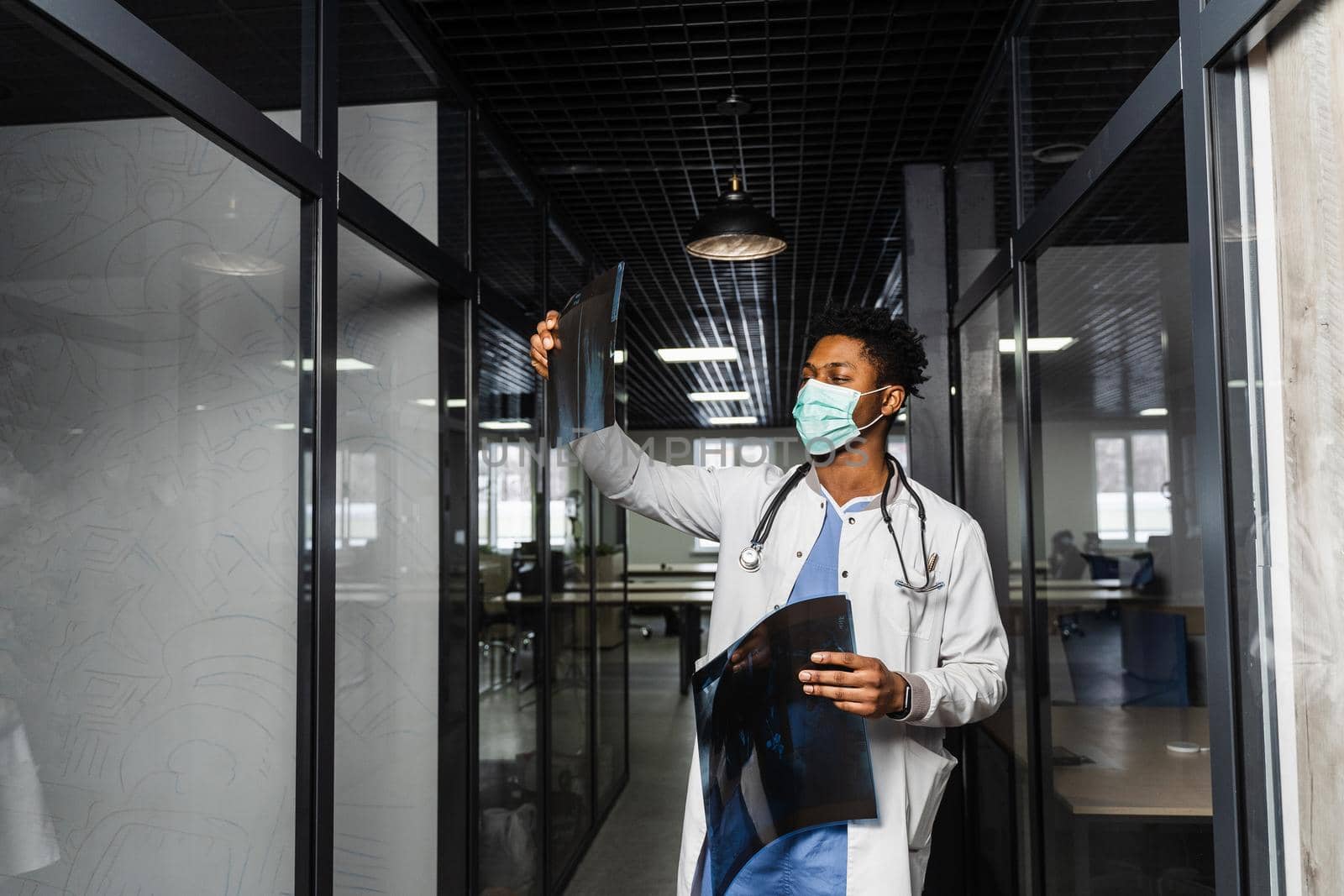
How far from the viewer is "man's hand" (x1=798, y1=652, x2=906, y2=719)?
5.42 feet

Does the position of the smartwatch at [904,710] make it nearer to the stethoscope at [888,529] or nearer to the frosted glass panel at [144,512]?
the stethoscope at [888,529]

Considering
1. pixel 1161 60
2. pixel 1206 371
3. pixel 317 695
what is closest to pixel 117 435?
pixel 317 695

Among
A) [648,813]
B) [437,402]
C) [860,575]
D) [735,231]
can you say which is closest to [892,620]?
[860,575]

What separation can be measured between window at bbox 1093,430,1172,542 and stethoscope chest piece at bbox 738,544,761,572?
70 cm

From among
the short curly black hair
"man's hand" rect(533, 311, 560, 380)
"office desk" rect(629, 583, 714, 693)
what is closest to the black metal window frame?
the short curly black hair

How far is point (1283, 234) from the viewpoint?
117 cm

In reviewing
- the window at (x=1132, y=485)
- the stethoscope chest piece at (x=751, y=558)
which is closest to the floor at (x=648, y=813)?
the stethoscope chest piece at (x=751, y=558)

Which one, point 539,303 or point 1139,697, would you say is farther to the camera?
point 539,303

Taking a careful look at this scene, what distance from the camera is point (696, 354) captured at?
7641 millimetres

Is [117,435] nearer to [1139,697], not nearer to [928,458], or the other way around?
[1139,697]

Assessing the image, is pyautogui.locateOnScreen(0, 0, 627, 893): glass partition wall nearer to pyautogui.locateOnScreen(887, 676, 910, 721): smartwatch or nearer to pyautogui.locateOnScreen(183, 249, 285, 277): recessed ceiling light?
pyautogui.locateOnScreen(183, 249, 285, 277): recessed ceiling light

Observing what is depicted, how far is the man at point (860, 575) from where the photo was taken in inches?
72.8

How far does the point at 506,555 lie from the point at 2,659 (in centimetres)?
222

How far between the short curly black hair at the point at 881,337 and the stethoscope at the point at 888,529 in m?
0.19
